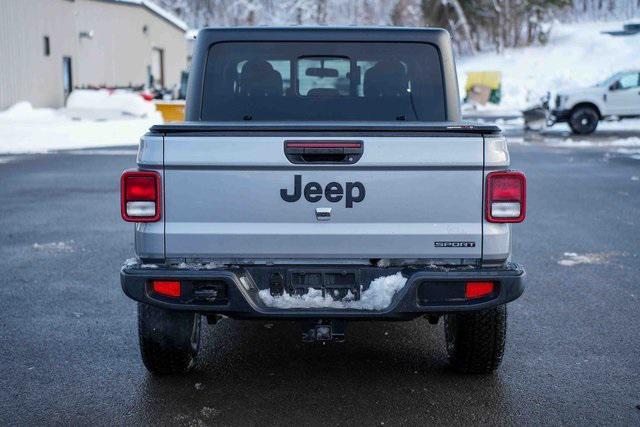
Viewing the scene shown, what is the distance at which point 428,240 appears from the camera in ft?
12.9

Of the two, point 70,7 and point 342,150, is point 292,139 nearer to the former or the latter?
point 342,150

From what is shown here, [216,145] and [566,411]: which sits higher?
[216,145]

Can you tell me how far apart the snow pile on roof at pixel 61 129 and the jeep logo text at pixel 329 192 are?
18273mm

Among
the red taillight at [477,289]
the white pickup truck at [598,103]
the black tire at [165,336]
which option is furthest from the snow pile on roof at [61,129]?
the red taillight at [477,289]

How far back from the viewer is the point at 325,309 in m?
3.91

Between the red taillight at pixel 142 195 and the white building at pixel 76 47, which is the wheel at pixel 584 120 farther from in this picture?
the red taillight at pixel 142 195

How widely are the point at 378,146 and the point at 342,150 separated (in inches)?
7.0

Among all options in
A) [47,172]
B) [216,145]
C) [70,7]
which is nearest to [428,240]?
[216,145]

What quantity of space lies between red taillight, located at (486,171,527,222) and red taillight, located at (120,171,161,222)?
163cm

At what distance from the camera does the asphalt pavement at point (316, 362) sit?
160 inches

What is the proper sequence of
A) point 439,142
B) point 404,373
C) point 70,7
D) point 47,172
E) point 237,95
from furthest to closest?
point 70,7 < point 47,172 < point 237,95 < point 404,373 < point 439,142

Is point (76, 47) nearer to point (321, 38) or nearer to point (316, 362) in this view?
point (321, 38)

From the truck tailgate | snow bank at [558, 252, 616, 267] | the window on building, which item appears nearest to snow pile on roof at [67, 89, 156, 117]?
the window on building

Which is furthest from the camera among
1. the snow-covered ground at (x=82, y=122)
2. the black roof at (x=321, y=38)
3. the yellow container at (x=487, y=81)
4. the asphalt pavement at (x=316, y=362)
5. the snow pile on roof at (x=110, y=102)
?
the yellow container at (x=487, y=81)
